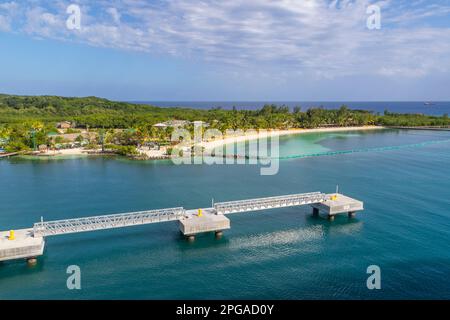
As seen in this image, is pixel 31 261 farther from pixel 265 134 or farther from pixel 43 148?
pixel 265 134

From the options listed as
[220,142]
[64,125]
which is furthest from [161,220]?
[64,125]

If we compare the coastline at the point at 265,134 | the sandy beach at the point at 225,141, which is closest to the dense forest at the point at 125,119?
the sandy beach at the point at 225,141

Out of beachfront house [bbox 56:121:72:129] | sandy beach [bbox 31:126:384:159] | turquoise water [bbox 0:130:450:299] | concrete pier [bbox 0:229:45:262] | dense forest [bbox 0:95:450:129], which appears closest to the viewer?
turquoise water [bbox 0:130:450:299]

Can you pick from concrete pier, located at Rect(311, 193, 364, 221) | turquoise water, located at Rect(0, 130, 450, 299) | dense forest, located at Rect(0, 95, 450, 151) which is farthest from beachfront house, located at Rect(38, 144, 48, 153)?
concrete pier, located at Rect(311, 193, 364, 221)

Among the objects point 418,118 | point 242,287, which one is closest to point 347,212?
point 242,287

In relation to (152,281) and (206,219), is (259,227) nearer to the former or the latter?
(206,219)

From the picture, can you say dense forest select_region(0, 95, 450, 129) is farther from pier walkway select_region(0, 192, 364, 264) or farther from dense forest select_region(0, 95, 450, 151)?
pier walkway select_region(0, 192, 364, 264)

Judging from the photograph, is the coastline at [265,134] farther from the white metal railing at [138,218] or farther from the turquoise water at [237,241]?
the white metal railing at [138,218]
